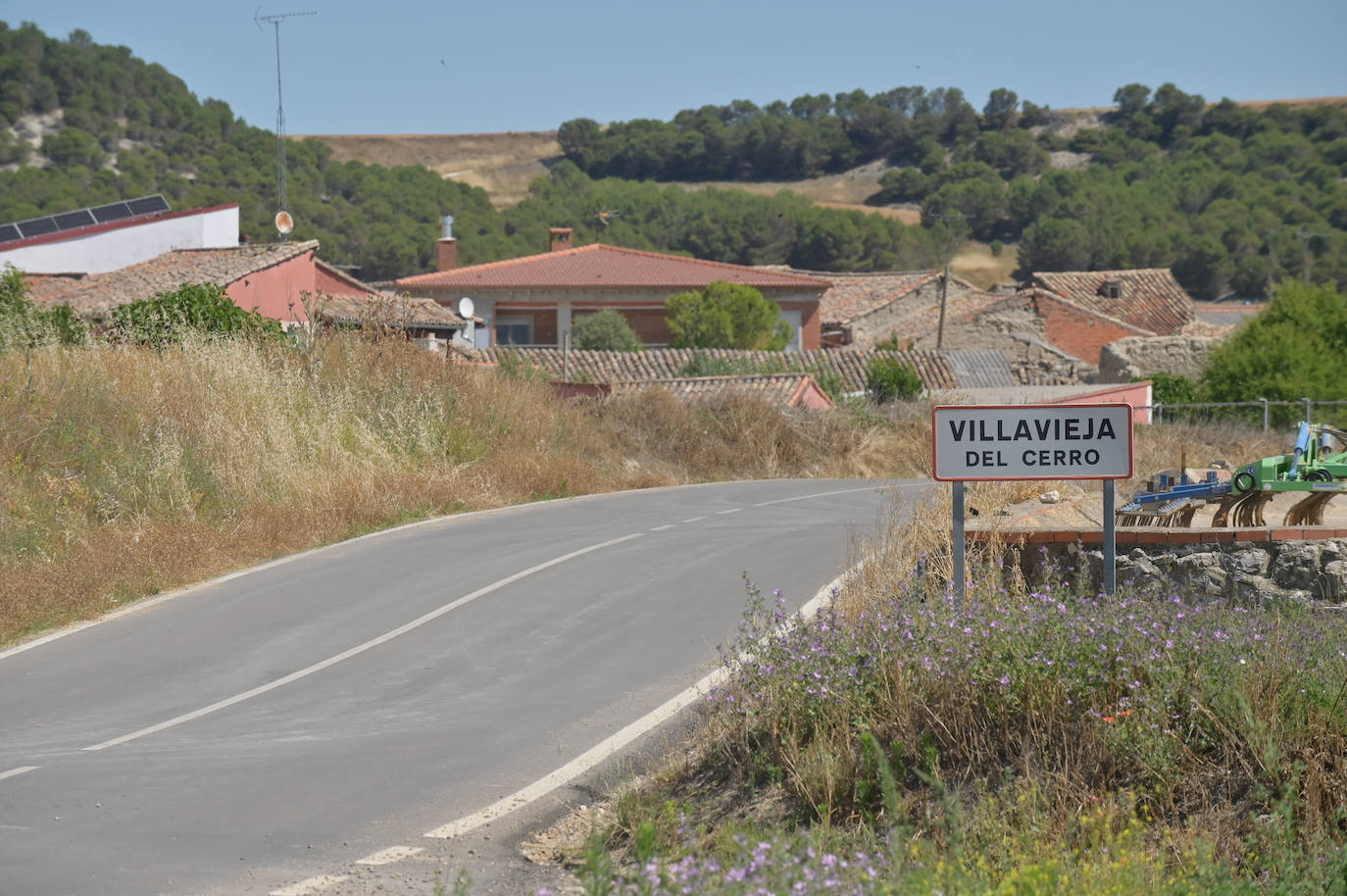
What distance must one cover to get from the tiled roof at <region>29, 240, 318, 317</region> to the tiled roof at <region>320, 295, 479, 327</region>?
6.20 feet

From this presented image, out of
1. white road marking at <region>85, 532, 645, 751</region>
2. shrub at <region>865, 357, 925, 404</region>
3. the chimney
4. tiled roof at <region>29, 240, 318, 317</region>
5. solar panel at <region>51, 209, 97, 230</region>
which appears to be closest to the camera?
white road marking at <region>85, 532, 645, 751</region>

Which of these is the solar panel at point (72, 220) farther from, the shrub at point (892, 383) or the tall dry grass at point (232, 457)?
the tall dry grass at point (232, 457)

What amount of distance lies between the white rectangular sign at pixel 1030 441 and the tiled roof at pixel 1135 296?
5553 cm

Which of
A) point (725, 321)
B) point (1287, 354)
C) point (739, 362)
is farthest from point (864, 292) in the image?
point (1287, 354)

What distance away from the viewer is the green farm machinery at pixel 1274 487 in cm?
984

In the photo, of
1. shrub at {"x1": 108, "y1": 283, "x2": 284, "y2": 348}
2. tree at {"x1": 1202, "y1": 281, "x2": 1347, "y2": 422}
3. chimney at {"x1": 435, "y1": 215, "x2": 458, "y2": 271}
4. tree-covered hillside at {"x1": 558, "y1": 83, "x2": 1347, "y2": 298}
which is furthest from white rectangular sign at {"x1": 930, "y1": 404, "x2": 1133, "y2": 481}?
chimney at {"x1": 435, "y1": 215, "x2": 458, "y2": 271}

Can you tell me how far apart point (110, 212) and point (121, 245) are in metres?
5.30

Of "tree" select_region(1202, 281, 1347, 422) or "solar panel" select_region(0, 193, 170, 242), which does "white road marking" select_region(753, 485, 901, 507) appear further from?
"solar panel" select_region(0, 193, 170, 242)

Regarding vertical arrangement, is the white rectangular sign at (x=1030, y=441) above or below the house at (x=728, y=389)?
above

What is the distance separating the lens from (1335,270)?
237 feet

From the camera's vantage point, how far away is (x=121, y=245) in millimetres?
41250

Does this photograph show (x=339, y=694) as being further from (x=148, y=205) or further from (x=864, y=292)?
(x=864, y=292)

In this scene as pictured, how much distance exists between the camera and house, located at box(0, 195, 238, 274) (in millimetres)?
39719

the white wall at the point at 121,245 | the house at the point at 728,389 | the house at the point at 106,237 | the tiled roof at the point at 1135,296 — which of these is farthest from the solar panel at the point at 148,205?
the tiled roof at the point at 1135,296
